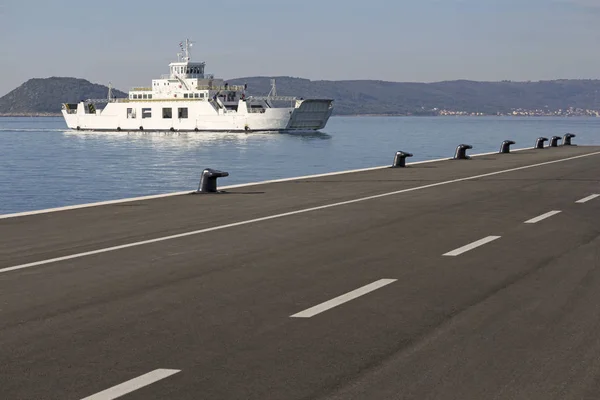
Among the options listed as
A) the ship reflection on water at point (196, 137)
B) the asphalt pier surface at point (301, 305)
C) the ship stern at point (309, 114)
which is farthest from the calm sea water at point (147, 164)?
the asphalt pier surface at point (301, 305)

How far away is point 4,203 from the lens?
4497cm

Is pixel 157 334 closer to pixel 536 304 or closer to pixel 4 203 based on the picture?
pixel 536 304

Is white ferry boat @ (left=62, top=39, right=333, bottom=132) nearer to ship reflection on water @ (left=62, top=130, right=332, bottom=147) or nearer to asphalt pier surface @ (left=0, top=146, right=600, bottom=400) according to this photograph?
ship reflection on water @ (left=62, top=130, right=332, bottom=147)

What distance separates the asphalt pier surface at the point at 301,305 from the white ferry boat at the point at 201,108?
115104mm

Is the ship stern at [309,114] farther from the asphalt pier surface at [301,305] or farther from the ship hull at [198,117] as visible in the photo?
the asphalt pier surface at [301,305]

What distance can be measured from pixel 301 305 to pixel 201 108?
411 ft

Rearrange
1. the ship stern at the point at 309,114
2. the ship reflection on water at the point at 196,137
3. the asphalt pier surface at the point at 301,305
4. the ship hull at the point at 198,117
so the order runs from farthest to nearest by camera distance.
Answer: the ship stern at the point at 309,114 < the ship hull at the point at 198,117 < the ship reflection on water at the point at 196,137 < the asphalt pier surface at the point at 301,305

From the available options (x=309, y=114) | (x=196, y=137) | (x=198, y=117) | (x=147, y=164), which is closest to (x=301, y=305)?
(x=147, y=164)

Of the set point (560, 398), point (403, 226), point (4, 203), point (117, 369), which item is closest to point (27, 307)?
point (117, 369)

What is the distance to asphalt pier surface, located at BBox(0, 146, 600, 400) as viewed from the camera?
21.0 feet

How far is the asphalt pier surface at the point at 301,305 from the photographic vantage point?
6.41m

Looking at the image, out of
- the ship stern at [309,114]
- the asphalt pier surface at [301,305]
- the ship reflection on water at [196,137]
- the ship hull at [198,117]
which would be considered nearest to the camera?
the asphalt pier surface at [301,305]

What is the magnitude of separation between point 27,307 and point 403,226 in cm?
795

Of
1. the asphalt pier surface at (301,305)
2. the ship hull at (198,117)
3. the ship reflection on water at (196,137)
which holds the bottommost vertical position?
the ship reflection on water at (196,137)
